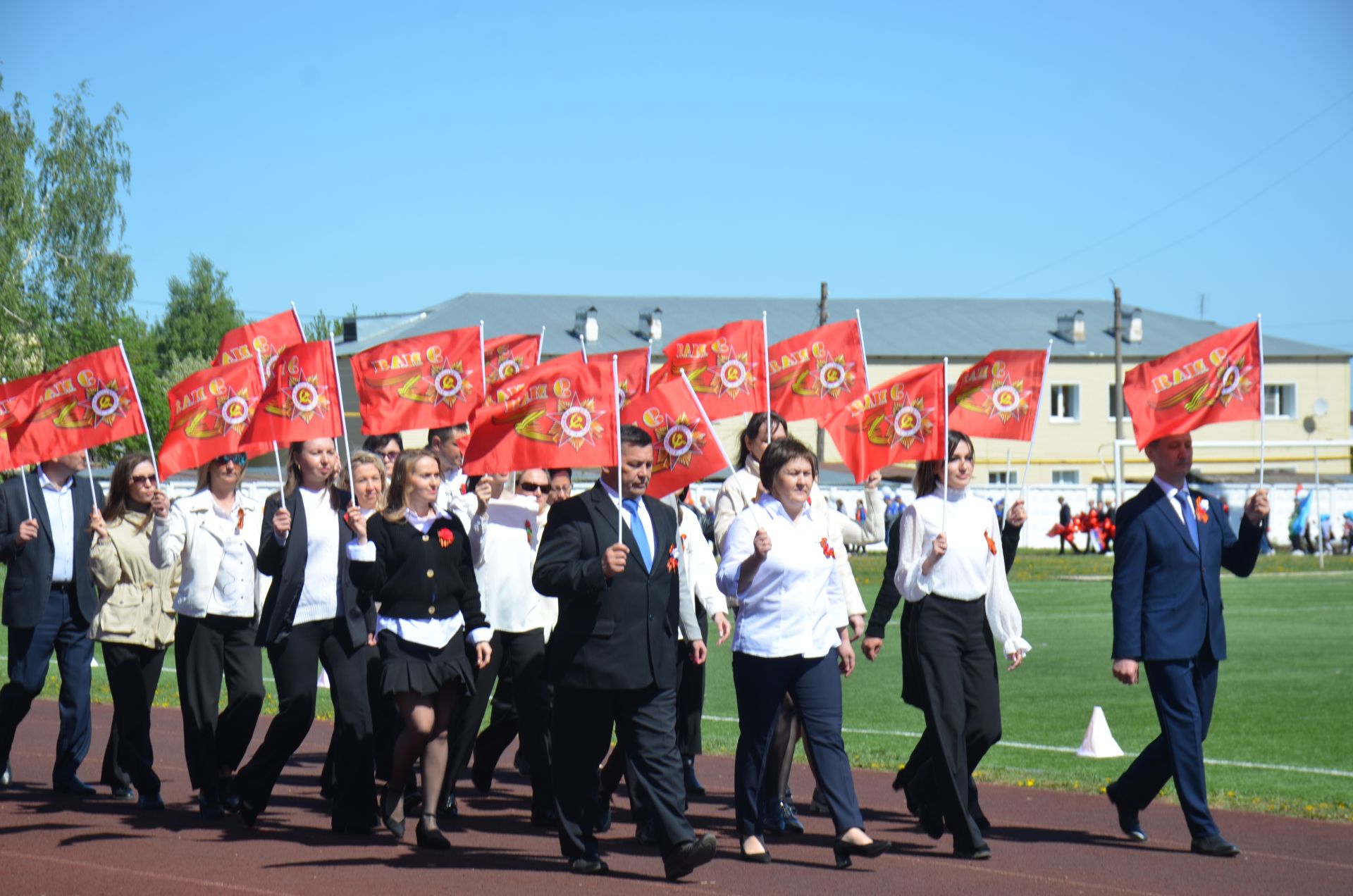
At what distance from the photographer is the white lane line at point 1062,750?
1088 cm

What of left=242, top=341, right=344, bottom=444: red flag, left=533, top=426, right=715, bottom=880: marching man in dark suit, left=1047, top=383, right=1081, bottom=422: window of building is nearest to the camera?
left=533, top=426, right=715, bottom=880: marching man in dark suit

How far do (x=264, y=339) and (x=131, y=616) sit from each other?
6.66ft

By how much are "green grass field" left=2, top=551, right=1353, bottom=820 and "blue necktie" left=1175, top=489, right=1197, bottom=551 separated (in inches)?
75.0

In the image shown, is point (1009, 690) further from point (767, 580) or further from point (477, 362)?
point (767, 580)

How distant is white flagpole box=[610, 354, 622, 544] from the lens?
7.71 metres

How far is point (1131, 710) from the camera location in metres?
14.4

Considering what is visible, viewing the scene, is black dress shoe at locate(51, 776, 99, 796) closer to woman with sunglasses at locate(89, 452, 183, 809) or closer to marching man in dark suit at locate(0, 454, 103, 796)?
marching man in dark suit at locate(0, 454, 103, 796)

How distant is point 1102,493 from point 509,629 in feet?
179

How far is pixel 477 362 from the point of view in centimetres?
1158

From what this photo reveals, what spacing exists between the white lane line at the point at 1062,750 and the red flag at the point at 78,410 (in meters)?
5.49

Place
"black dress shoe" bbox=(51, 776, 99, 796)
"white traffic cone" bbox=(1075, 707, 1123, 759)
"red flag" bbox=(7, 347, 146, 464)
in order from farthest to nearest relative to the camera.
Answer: "white traffic cone" bbox=(1075, 707, 1123, 759)
"red flag" bbox=(7, 347, 146, 464)
"black dress shoe" bbox=(51, 776, 99, 796)

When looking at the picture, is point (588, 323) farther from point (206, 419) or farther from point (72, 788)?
point (72, 788)

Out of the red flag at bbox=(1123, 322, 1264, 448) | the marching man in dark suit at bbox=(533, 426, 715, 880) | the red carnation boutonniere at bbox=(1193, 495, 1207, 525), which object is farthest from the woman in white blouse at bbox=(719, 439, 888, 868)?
the red carnation boutonniere at bbox=(1193, 495, 1207, 525)

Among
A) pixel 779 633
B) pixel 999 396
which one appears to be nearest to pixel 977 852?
pixel 779 633
